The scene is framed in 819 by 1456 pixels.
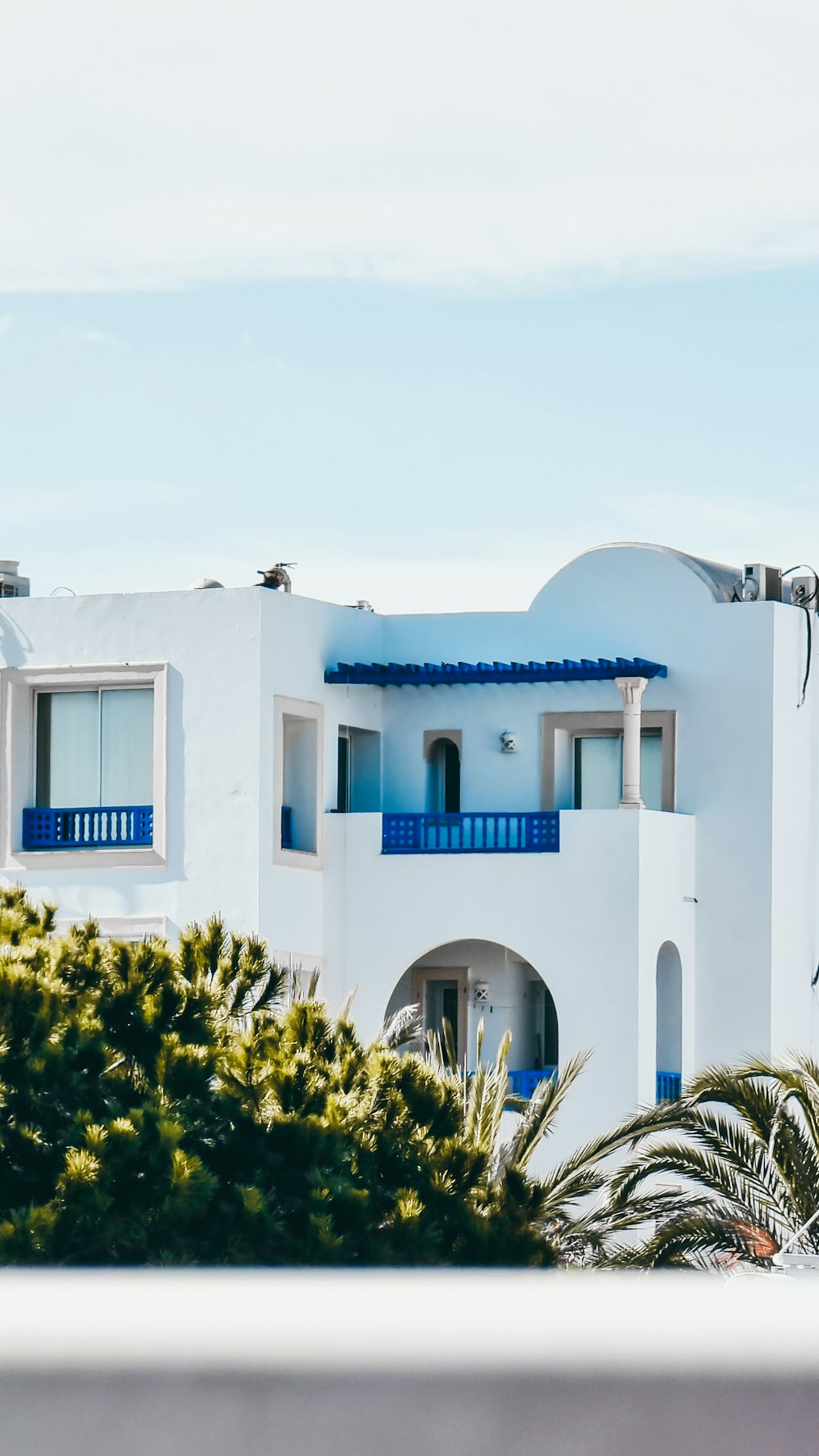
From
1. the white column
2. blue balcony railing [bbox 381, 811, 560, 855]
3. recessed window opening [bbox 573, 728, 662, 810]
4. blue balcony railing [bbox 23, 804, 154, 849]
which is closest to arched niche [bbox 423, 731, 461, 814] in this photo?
blue balcony railing [bbox 381, 811, 560, 855]

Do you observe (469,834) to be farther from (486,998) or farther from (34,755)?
(34,755)

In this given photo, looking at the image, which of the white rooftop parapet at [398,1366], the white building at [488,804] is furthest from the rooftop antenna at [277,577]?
the white rooftop parapet at [398,1366]

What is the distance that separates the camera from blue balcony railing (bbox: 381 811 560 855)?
98.9 ft

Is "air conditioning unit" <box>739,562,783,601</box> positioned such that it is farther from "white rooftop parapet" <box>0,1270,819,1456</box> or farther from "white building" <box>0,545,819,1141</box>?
"white rooftop parapet" <box>0,1270,819,1456</box>

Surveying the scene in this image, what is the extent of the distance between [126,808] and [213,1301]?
28415 mm

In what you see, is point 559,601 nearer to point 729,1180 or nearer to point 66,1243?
point 729,1180

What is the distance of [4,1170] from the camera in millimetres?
18016

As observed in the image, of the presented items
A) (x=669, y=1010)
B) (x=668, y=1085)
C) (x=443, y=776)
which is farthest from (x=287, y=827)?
(x=668, y=1085)

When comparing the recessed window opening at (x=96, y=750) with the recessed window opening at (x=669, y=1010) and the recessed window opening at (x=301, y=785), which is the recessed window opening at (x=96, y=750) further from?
the recessed window opening at (x=669, y=1010)

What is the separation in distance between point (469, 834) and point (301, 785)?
7.64 ft

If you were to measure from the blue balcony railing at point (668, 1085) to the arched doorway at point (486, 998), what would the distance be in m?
1.80

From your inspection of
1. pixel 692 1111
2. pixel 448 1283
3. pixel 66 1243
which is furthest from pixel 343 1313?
pixel 692 1111

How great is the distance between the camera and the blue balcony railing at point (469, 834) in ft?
98.9

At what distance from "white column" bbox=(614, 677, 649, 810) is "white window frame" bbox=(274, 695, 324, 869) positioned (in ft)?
12.9
